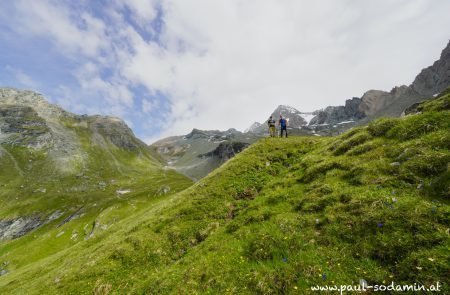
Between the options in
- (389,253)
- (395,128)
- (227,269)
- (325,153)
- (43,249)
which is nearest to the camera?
(389,253)

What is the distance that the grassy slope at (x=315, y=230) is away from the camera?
33.8ft

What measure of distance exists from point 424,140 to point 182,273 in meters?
17.6

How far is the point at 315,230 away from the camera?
1346cm

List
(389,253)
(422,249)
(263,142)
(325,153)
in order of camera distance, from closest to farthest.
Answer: (422,249)
(389,253)
(325,153)
(263,142)

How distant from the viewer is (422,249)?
9.41 metres

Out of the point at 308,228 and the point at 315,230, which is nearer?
the point at 315,230

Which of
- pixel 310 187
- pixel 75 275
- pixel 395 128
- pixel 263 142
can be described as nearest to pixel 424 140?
pixel 395 128

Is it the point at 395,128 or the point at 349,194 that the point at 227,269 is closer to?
the point at 349,194

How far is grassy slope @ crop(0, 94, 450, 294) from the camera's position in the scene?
10.3 m

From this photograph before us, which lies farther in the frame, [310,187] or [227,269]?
[310,187]

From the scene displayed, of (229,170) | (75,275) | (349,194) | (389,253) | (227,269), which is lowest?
(75,275)

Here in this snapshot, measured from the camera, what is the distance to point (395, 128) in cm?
1972

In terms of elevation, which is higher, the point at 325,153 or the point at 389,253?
the point at 325,153

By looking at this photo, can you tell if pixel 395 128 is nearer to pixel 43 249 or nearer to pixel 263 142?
pixel 263 142
